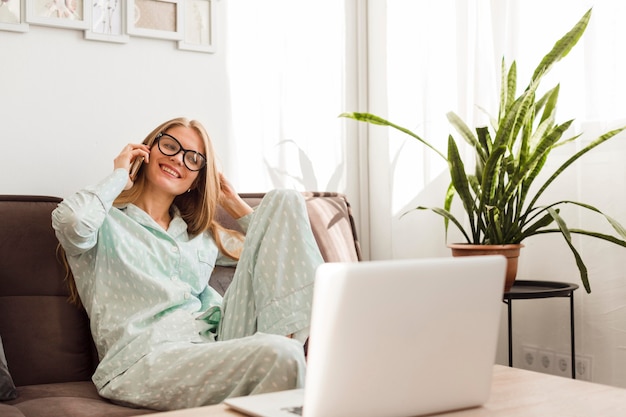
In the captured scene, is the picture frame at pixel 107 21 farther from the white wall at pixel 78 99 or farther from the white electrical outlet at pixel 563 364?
the white electrical outlet at pixel 563 364

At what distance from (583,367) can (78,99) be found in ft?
6.75

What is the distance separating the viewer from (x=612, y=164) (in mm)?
2682

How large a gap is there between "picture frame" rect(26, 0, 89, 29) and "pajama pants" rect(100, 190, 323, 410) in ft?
3.61

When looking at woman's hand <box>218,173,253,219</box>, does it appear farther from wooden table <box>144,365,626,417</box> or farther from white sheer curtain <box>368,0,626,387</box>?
wooden table <box>144,365,626,417</box>

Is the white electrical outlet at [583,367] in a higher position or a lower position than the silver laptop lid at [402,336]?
lower

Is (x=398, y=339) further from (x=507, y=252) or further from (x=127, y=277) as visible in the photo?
(x=507, y=252)

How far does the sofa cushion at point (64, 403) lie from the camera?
6.23 feet

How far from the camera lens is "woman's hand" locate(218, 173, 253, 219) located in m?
2.71

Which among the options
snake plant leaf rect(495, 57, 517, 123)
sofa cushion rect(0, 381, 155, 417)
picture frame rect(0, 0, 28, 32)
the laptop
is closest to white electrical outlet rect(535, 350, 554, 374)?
snake plant leaf rect(495, 57, 517, 123)

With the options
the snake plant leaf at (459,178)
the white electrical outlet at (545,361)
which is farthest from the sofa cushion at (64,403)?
the white electrical outlet at (545,361)

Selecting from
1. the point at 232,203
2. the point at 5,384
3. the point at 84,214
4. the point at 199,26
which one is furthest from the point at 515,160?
the point at 5,384

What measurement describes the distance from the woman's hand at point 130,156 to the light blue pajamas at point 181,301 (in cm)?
6

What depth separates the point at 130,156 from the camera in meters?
2.50

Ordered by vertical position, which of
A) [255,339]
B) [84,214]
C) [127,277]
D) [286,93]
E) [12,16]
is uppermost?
[12,16]
